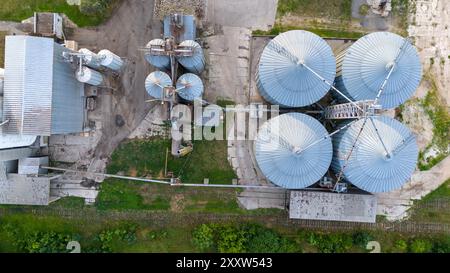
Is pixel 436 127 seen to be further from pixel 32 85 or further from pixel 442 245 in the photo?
pixel 32 85

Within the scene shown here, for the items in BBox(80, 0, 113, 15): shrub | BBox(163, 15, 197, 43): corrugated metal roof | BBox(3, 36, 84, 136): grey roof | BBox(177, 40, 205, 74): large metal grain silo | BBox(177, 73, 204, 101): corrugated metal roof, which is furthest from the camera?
BBox(80, 0, 113, 15): shrub

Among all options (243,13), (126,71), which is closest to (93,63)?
(126,71)

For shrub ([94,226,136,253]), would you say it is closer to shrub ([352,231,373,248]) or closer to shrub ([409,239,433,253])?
shrub ([352,231,373,248])

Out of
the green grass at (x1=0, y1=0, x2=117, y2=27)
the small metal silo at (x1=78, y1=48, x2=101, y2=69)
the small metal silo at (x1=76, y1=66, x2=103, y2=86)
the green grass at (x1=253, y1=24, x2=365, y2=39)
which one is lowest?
the small metal silo at (x1=76, y1=66, x2=103, y2=86)

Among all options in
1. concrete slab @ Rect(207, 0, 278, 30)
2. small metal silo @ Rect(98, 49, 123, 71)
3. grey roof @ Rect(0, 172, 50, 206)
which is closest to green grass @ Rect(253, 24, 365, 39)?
concrete slab @ Rect(207, 0, 278, 30)

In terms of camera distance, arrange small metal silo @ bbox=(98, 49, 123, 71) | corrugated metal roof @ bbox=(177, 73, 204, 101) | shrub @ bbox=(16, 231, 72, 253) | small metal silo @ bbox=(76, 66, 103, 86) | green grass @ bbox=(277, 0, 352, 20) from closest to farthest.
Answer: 1. corrugated metal roof @ bbox=(177, 73, 204, 101)
2. small metal silo @ bbox=(76, 66, 103, 86)
3. small metal silo @ bbox=(98, 49, 123, 71)
4. shrub @ bbox=(16, 231, 72, 253)
5. green grass @ bbox=(277, 0, 352, 20)

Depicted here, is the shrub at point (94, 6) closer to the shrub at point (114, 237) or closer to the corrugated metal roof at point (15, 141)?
the corrugated metal roof at point (15, 141)
